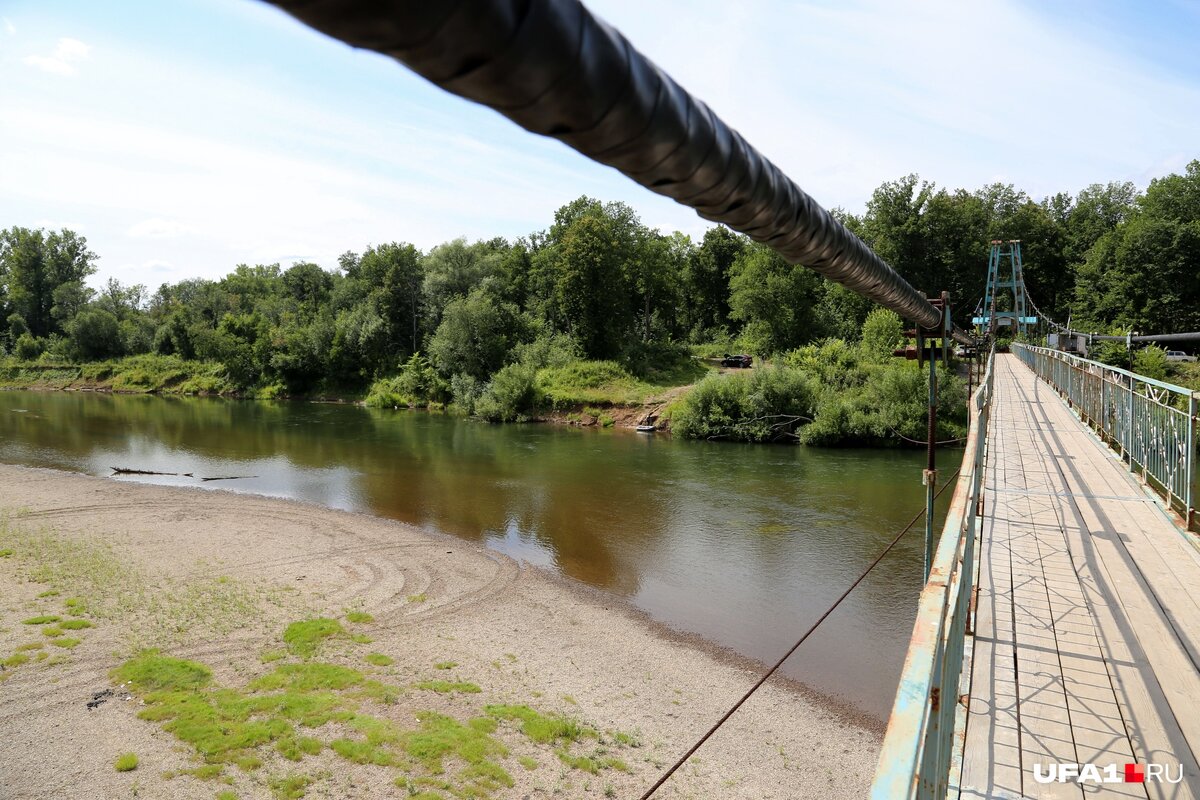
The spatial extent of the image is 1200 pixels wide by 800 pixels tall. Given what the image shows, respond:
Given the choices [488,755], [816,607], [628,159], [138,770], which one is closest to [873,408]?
[816,607]

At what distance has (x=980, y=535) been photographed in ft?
19.1

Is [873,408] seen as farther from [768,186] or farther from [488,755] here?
[768,186]

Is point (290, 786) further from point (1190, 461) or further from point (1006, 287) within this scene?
point (1006, 287)

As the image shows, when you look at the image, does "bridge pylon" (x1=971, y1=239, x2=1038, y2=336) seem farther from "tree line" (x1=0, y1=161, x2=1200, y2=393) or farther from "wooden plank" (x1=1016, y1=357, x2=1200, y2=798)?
"wooden plank" (x1=1016, y1=357, x2=1200, y2=798)

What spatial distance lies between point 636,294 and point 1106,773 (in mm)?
50109

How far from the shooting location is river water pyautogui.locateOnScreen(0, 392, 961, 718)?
12.3m

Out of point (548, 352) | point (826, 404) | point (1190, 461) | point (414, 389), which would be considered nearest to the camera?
point (1190, 461)

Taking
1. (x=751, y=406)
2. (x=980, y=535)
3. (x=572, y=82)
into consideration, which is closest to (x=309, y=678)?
(x=980, y=535)

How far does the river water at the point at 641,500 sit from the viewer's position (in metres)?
12.3

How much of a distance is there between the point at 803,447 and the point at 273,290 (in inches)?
2930

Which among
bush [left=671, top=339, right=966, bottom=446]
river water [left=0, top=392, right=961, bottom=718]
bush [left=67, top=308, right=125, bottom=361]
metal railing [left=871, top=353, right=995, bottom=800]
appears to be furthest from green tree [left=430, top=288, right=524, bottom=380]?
bush [left=67, top=308, right=125, bottom=361]

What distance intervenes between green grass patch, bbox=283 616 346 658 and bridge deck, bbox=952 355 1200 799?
918cm

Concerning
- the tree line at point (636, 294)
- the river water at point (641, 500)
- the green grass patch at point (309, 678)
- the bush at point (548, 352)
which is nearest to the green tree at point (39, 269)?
the tree line at point (636, 294)

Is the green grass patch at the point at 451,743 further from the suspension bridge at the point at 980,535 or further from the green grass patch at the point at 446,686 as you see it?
the suspension bridge at the point at 980,535
